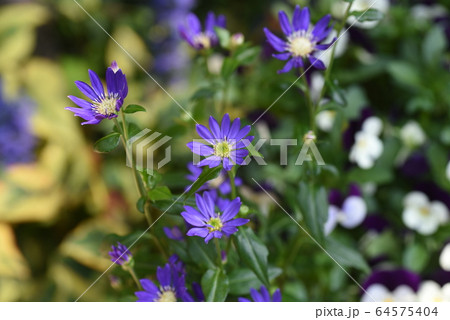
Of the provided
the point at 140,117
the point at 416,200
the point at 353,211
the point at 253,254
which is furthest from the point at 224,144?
the point at 140,117

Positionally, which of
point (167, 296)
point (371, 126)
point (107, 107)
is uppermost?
point (371, 126)

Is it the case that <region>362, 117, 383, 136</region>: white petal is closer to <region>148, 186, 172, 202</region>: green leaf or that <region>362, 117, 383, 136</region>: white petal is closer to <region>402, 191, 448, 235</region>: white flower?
<region>402, 191, 448, 235</region>: white flower

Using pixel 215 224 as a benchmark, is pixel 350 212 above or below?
above

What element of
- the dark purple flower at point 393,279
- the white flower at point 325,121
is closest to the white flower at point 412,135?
the white flower at point 325,121

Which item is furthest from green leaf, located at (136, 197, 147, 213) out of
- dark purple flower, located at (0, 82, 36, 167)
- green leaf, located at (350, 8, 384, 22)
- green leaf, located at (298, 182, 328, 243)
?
dark purple flower, located at (0, 82, 36, 167)

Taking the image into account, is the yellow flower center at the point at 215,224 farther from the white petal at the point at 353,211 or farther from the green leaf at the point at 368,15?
the white petal at the point at 353,211

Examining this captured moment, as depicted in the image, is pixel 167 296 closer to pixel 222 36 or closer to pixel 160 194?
pixel 160 194
